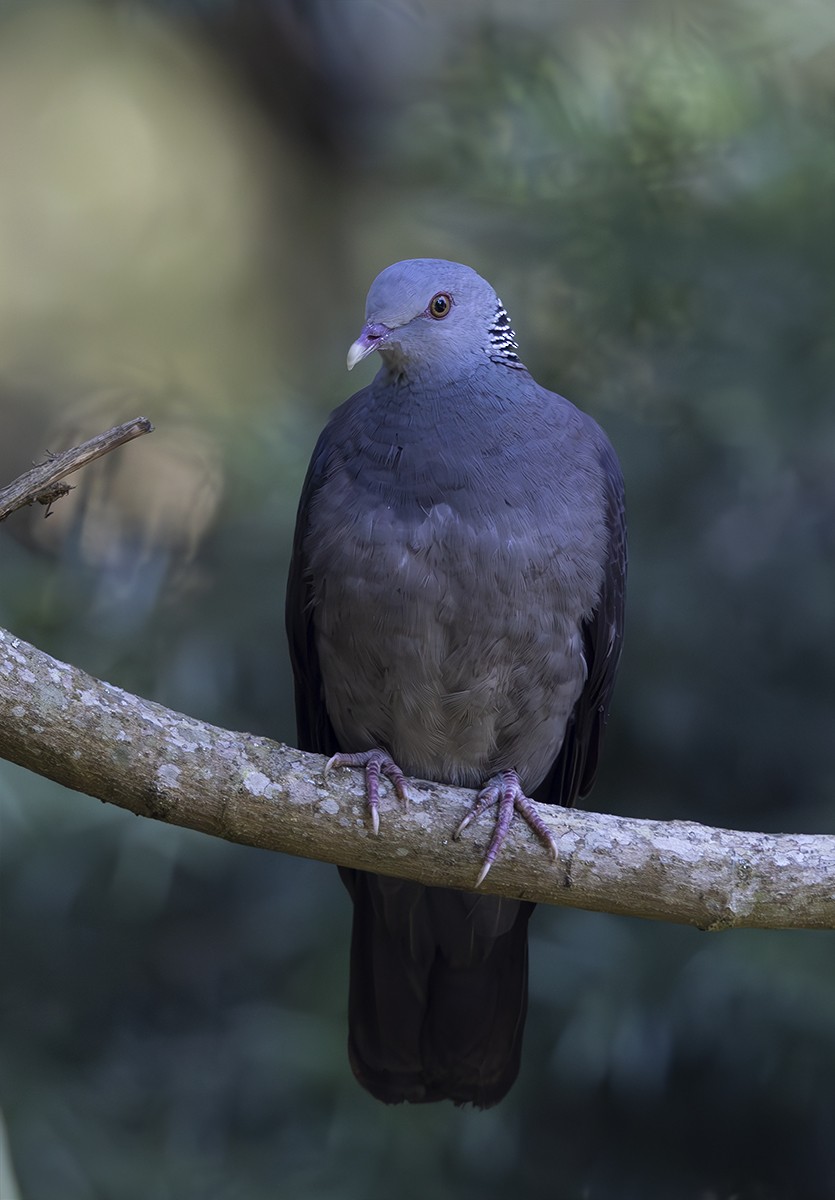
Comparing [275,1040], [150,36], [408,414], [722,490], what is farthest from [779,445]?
[150,36]

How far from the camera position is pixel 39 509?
4.56 m

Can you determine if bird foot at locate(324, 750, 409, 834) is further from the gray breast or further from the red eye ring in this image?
the red eye ring

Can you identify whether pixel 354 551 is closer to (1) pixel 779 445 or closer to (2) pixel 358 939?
(2) pixel 358 939

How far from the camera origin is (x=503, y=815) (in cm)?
255

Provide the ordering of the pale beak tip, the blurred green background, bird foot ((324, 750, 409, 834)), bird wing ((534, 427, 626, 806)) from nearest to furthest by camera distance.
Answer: bird foot ((324, 750, 409, 834)), the pale beak tip, bird wing ((534, 427, 626, 806)), the blurred green background

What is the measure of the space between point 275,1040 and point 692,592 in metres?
1.67

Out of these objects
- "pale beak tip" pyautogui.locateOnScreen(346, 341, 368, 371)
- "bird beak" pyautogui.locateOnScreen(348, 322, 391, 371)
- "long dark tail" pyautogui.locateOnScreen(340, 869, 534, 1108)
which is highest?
"bird beak" pyautogui.locateOnScreen(348, 322, 391, 371)

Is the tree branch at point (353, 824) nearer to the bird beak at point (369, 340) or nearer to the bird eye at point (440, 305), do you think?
the bird beak at point (369, 340)

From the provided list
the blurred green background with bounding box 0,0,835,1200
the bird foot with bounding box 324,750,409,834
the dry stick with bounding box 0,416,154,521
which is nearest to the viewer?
the dry stick with bounding box 0,416,154,521

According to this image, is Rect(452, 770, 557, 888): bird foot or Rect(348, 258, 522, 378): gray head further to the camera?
Rect(348, 258, 522, 378): gray head

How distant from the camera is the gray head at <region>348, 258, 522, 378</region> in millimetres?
2818

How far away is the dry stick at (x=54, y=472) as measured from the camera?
2244 millimetres

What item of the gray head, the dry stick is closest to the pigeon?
the gray head

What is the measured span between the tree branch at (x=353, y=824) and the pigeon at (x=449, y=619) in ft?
0.20
